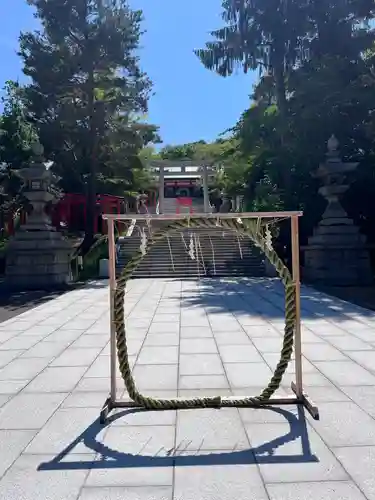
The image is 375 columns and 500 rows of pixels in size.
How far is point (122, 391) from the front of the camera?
13.7ft

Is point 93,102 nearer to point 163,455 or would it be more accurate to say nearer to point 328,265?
point 328,265

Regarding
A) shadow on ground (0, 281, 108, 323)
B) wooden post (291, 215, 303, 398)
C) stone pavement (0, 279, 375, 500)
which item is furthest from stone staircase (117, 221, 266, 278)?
wooden post (291, 215, 303, 398)

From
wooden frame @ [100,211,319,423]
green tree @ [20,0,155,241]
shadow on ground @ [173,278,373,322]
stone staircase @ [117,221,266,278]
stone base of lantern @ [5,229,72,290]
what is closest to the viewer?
wooden frame @ [100,211,319,423]

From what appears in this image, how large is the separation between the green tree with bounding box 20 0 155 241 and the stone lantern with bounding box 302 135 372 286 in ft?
27.0

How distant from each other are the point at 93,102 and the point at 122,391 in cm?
1542

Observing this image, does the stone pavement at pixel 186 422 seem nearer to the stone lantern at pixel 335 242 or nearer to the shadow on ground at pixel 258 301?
the shadow on ground at pixel 258 301

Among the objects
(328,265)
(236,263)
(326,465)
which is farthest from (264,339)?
(236,263)

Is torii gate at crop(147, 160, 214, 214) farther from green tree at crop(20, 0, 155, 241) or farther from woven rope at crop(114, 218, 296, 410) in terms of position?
woven rope at crop(114, 218, 296, 410)

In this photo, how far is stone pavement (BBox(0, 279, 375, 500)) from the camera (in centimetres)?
258

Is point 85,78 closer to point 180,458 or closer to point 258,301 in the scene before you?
point 258,301

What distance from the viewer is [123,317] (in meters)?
3.66

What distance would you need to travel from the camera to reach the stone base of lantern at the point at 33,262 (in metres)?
14.2

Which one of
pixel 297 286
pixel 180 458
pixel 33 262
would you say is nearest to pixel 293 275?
pixel 297 286

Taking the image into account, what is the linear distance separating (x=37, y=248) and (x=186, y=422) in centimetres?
1190
